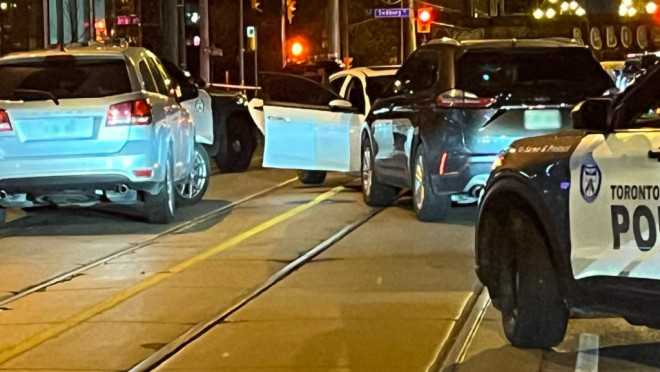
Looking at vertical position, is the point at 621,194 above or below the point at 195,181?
above

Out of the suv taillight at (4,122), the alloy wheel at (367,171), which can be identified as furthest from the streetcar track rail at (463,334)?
the alloy wheel at (367,171)

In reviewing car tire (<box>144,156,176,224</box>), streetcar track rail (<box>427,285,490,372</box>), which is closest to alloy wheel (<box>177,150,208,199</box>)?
car tire (<box>144,156,176,224</box>)

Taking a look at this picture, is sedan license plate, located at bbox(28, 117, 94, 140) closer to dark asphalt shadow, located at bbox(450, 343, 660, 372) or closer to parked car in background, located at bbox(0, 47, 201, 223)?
parked car in background, located at bbox(0, 47, 201, 223)

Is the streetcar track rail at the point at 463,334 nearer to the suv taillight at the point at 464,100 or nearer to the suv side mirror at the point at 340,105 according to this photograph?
the suv taillight at the point at 464,100

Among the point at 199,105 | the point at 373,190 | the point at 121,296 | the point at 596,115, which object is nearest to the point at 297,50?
the point at 199,105

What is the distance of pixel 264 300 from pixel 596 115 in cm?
318

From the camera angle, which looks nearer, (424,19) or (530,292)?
(530,292)

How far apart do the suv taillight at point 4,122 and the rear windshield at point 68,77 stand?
0.25 metres

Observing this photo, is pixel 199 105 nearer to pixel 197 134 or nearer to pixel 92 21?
pixel 197 134

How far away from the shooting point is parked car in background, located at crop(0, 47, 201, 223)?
12.2 m

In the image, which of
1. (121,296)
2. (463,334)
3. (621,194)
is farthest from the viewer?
(121,296)

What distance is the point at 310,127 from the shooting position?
15.6 m

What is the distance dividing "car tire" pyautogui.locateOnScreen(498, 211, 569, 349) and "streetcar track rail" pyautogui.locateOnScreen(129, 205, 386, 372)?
1.87 meters

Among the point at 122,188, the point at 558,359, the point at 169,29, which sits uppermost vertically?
the point at 169,29
